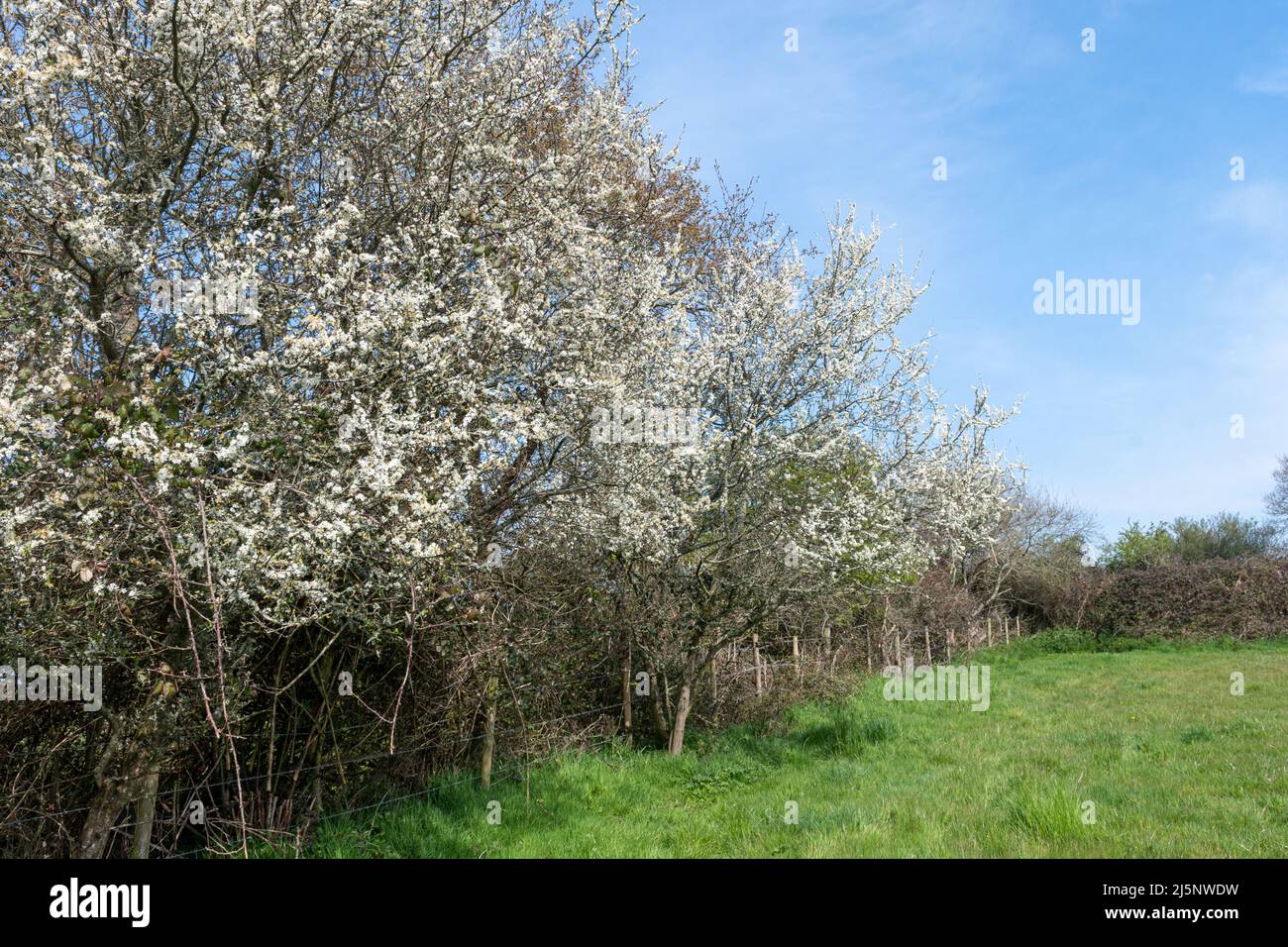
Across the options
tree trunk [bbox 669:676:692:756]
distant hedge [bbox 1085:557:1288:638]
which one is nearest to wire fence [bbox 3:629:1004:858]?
tree trunk [bbox 669:676:692:756]

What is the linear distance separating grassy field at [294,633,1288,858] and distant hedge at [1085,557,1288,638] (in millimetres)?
14984

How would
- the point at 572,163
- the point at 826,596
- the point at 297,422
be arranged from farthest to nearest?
the point at 826,596 → the point at 572,163 → the point at 297,422

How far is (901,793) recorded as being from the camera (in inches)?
284

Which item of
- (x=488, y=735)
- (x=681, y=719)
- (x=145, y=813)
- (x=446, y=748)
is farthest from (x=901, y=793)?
(x=145, y=813)

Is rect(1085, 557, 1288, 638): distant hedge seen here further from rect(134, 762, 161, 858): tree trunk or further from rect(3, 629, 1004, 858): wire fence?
rect(134, 762, 161, 858): tree trunk

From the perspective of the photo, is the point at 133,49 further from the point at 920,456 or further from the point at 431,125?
the point at 920,456

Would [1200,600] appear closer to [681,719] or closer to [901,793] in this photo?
[681,719]

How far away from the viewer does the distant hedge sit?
80.9ft

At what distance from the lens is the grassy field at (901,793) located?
5.78 m

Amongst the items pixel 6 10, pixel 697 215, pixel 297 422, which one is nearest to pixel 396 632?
pixel 297 422
